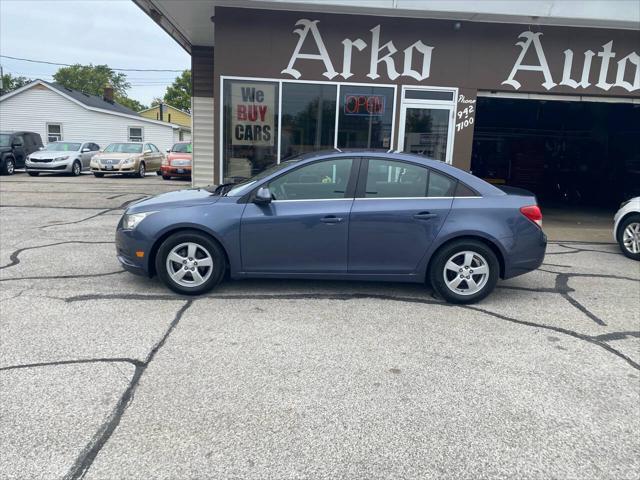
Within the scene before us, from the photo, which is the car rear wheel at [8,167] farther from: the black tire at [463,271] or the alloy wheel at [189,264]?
the black tire at [463,271]

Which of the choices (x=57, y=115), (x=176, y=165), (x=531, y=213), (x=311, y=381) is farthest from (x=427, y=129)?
(x=57, y=115)

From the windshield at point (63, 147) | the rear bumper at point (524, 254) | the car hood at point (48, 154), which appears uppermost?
the windshield at point (63, 147)

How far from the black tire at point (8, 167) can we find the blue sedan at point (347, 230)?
61.2 ft

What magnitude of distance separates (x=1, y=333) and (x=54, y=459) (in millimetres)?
2034

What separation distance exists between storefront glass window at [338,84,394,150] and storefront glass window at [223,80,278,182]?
1359 mm

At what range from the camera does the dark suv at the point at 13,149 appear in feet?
67.0

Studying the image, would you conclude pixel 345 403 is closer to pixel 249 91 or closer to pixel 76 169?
pixel 249 91

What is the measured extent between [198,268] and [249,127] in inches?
215

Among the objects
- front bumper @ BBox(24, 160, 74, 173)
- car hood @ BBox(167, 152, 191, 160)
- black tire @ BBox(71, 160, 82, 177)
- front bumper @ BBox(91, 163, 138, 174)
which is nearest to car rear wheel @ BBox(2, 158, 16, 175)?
front bumper @ BBox(24, 160, 74, 173)

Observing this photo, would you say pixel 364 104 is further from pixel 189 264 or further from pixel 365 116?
pixel 189 264

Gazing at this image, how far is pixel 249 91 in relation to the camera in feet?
32.4

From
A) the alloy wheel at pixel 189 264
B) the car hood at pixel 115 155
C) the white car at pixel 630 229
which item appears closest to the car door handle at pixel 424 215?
the alloy wheel at pixel 189 264

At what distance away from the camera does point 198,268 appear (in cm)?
523

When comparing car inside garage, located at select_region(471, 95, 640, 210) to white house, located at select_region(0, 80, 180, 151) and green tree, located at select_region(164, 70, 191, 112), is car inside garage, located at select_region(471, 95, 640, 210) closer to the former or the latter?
white house, located at select_region(0, 80, 180, 151)
